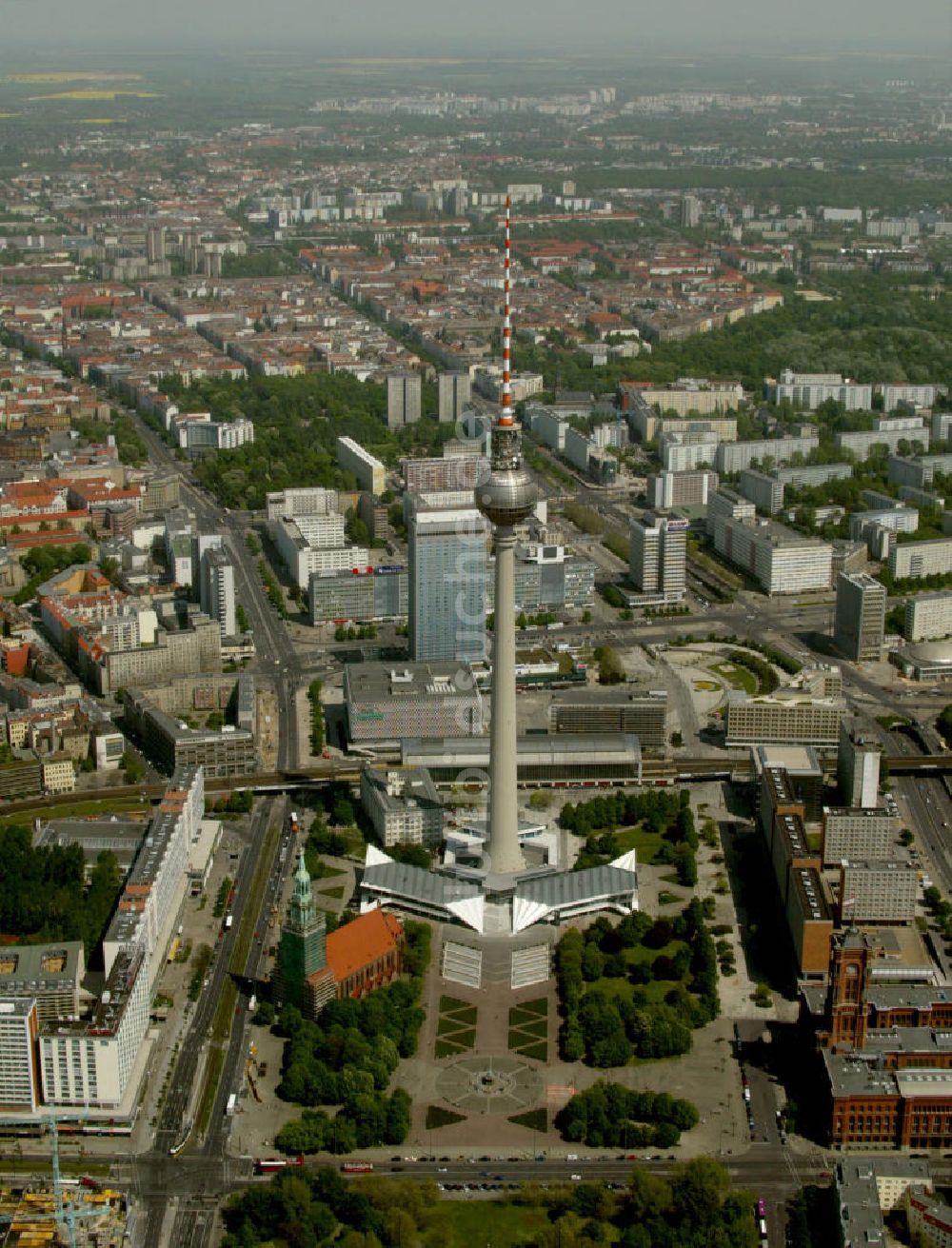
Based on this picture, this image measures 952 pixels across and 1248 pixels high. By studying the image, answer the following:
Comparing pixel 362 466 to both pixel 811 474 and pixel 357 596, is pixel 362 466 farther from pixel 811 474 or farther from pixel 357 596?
pixel 811 474

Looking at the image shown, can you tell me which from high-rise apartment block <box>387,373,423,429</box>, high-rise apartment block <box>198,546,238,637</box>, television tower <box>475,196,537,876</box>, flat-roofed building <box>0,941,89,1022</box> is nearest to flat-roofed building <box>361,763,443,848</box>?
television tower <box>475,196,537,876</box>

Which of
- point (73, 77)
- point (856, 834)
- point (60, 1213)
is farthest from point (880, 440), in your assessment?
point (73, 77)

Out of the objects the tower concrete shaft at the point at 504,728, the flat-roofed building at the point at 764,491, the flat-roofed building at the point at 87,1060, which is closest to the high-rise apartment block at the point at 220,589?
the tower concrete shaft at the point at 504,728

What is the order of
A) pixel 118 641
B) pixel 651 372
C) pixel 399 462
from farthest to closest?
pixel 651 372
pixel 399 462
pixel 118 641

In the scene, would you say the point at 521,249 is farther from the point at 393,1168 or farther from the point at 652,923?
the point at 393,1168

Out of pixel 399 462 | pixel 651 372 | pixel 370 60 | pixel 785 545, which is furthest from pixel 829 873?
pixel 370 60

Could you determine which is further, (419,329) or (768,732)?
(419,329)

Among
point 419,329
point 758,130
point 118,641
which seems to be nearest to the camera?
point 118,641
